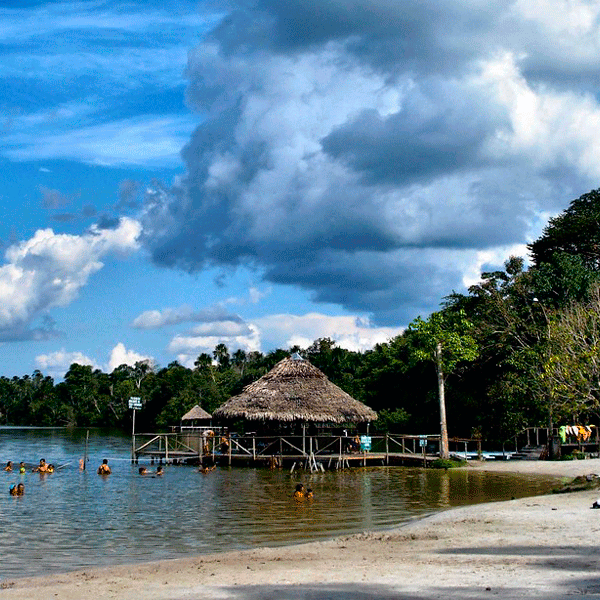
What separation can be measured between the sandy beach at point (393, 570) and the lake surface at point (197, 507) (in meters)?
2.21

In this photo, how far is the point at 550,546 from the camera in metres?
12.9

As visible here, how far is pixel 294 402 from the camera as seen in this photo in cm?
3788

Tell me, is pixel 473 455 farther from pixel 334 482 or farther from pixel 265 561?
pixel 265 561

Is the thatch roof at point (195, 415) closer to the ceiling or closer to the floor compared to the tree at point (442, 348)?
closer to the floor

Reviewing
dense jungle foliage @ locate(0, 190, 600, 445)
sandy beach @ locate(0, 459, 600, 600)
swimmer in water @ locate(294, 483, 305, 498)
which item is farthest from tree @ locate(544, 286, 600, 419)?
swimmer in water @ locate(294, 483, 305, 498)

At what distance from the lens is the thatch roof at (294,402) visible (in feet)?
122

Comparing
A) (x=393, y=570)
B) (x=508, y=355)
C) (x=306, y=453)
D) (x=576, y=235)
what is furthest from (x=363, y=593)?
(x=576, y=235)

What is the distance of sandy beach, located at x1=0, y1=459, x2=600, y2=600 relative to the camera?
987cm

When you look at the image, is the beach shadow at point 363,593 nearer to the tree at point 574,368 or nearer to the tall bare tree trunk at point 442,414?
the tree at point 574,368

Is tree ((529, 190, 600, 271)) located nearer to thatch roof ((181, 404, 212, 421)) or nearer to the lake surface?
the lake surface

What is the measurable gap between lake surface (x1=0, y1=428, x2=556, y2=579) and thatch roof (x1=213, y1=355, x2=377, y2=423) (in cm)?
290

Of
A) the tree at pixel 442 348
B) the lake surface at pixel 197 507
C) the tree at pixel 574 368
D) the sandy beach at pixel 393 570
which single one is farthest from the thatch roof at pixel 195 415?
the sandy beach at pixel 393 570

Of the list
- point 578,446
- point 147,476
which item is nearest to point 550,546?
point 147,476

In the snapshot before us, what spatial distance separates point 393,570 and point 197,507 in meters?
13.0
